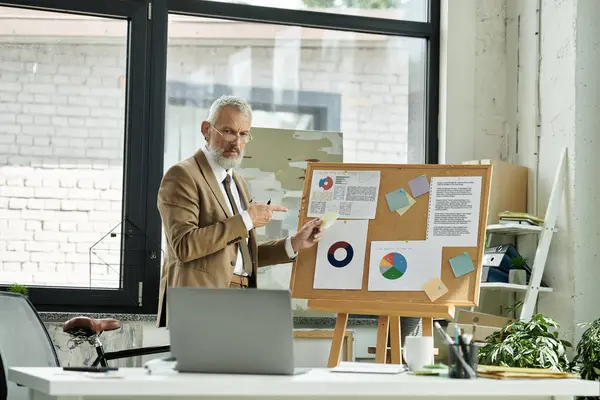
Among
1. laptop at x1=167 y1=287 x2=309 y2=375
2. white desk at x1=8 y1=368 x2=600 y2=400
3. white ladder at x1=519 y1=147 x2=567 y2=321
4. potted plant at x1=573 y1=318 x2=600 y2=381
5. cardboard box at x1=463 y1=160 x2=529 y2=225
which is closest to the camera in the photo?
white desk at x1=8 y1=368 x2=600 y2=400

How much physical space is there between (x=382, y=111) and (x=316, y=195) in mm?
1492

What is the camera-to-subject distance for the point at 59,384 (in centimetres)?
210

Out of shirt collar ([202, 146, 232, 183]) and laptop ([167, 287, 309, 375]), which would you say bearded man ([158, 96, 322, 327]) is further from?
laptop ([167, 287, 309, 375])

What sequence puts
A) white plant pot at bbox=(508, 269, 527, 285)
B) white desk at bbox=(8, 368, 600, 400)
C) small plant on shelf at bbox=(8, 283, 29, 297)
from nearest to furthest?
white desk at bbox=(8, 368, 600, 400) < small plant on shelf at bbox=(8, 283, 29, 297) < white plant pot at bbox=(508, 269, 527, 285)

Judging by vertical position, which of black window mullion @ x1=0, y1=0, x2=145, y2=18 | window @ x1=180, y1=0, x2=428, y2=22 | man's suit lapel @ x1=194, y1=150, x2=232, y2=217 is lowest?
man's suit lapel @ x1=194, y1=150, x2=232, y2=217

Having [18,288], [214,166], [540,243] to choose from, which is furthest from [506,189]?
[18,288]

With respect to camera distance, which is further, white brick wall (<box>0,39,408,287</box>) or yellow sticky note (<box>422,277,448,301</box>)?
white brick wall (<box>0,39,408,287</box>)

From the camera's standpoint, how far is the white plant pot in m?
4.87

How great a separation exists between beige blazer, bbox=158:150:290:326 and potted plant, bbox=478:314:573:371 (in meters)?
1.28

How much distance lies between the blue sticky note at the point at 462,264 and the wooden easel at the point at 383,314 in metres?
0.15

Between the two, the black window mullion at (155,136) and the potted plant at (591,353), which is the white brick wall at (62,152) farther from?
the potted plant at (591,353)

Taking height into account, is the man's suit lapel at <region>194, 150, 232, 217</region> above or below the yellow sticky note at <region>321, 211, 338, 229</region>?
above

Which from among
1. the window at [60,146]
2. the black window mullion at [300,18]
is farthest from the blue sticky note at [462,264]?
the black window mullion at [300,18]

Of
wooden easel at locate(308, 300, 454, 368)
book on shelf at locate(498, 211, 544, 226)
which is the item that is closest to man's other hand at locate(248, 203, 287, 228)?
wooden easel at locate(308, 300, 454, 368)
